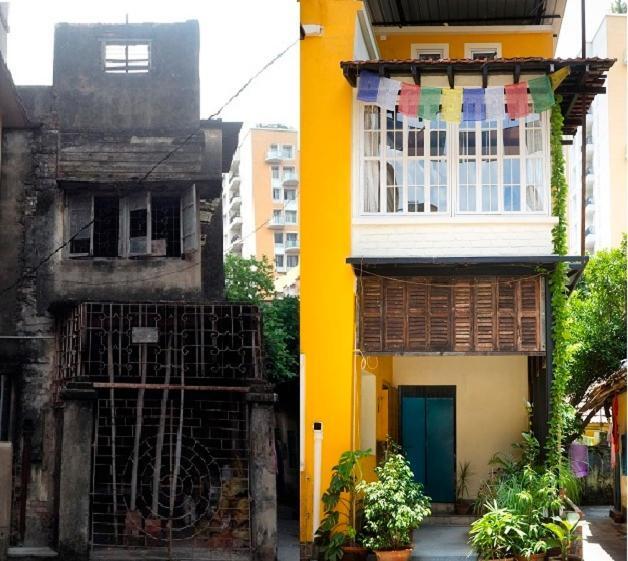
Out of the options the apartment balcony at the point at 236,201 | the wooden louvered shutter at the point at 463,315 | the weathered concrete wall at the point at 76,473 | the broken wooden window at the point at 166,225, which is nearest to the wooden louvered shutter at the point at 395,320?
the wooden louvered shutter at the point at 463,315

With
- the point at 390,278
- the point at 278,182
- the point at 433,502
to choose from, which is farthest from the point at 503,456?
the point at 278,182

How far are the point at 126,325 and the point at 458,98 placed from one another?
12.2ft

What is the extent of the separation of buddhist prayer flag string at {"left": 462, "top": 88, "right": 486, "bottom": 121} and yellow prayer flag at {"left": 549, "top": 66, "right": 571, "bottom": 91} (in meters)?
0.64

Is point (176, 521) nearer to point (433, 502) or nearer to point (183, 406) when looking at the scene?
point (183, 406)

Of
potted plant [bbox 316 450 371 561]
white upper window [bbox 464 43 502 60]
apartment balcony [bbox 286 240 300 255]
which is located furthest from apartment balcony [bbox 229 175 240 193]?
potted plant [bbox 316 450 371 561]

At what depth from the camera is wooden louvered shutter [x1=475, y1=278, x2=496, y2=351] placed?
9570mm

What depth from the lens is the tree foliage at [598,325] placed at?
1396cm

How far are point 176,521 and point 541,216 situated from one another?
4.31 m

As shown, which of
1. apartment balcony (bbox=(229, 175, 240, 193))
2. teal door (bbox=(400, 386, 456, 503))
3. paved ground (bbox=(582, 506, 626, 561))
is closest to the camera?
paved ground (bbox=(582, 506, 626, 561))

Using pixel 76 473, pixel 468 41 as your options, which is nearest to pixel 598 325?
pixel 468 41

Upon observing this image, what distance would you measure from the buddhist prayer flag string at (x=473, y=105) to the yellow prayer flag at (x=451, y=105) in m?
0.10

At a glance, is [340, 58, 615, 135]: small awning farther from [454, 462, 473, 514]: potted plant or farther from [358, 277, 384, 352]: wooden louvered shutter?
[454, 462, 473, 514]: potted plant

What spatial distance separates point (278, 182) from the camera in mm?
17062

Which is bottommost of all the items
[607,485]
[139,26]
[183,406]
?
[607,485]
